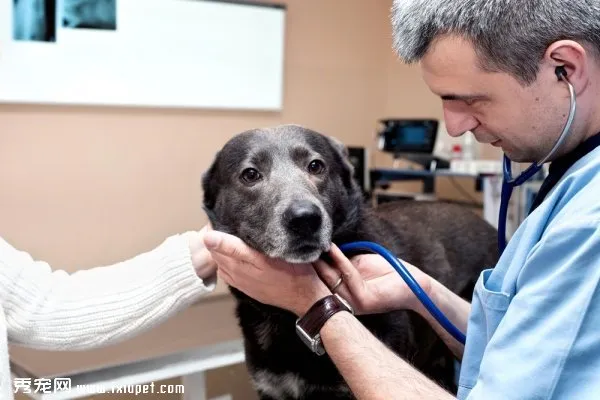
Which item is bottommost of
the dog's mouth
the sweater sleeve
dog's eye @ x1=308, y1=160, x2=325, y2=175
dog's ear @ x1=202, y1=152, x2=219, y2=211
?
the sweater sleeve

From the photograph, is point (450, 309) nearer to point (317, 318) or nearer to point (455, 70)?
point (317, 318)

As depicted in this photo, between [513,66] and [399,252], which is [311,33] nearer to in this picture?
[399,252]

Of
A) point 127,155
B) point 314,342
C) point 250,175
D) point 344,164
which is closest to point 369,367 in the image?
point 314,342

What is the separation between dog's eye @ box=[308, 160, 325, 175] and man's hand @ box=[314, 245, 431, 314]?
0.74 feet

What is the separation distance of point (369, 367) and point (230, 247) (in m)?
0.39

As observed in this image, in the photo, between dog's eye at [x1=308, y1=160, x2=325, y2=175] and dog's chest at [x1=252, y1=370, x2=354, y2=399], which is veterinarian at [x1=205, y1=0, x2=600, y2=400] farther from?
dog's eye at [x1=308, y1=160, x2=325, y2=175]

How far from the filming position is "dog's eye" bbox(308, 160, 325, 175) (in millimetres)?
1428

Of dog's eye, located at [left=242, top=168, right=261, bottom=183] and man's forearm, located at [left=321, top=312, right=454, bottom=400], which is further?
dog's eye, located at [left=242, top=168, right=261, bottom=183]

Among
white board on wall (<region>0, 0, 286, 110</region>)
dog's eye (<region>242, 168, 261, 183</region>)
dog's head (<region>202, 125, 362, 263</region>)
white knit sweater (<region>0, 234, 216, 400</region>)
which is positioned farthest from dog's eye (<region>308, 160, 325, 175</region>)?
white board on wall (<region>0, 0, 286, 110</region>)

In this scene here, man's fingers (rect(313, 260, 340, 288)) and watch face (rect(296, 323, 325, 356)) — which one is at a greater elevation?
man's fingers (rect(313, 260, 340, 288))

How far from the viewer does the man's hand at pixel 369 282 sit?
1.19 metres

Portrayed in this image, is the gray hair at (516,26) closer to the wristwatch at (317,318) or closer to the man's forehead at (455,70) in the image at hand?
the man's forehead at (455,70)

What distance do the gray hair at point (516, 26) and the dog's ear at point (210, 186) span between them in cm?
84

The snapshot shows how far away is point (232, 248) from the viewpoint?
3.76 feet
